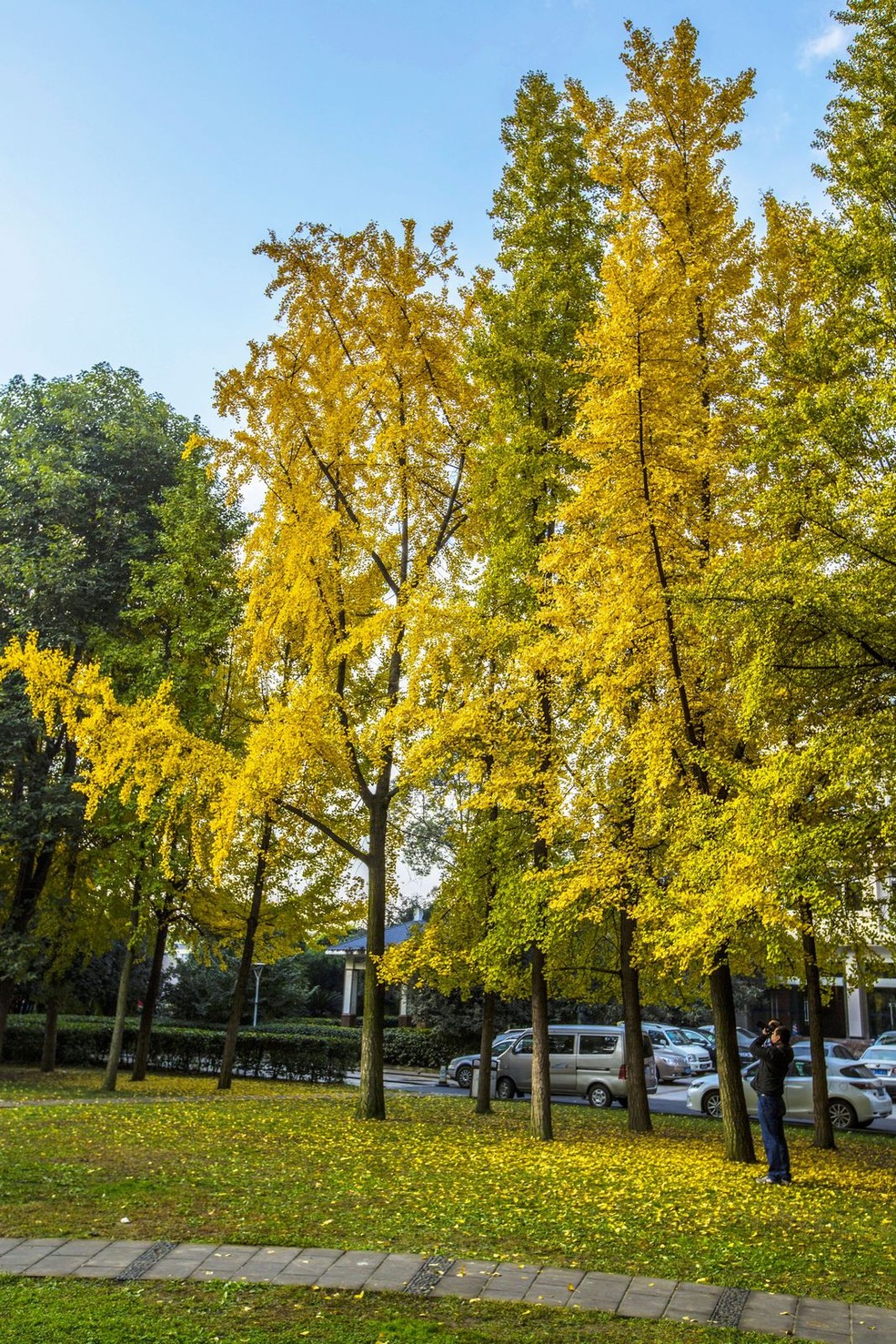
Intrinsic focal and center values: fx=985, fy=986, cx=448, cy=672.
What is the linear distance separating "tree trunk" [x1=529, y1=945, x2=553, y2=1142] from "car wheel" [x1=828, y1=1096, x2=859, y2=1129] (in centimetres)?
773

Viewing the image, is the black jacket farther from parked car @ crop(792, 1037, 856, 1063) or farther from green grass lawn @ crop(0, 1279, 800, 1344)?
parked car @ crop(792, 1037, 856, 1063)

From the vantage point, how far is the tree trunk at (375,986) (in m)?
14.1

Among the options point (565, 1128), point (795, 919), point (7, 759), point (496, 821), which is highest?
point (7, 759)

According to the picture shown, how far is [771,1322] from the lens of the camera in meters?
5.08

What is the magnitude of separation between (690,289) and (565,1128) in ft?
40.7

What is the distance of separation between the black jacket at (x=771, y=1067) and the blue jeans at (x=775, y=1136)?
10 cm

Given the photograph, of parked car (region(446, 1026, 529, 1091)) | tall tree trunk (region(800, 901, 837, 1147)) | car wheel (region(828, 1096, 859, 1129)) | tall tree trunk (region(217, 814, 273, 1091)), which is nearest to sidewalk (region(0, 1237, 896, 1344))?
tall tree trunk (region(800, 901, 837, 1147))

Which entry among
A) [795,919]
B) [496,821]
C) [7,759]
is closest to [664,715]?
[795,919]

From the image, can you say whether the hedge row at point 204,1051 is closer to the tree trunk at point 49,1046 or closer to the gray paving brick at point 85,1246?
the tree trunk at point 49,1046

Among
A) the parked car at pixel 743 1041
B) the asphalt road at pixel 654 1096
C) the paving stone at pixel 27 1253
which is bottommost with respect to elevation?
the asphalt road at pixel 654 1096

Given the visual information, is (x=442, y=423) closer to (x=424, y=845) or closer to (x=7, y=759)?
(x=7, y=759)

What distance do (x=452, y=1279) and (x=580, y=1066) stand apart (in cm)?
1685

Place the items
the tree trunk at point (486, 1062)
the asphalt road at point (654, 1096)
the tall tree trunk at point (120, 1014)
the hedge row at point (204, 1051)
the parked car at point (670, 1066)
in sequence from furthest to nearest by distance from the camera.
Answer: the parked car at point (670, 1066) → the hedge row at point (204, 1051) → the asphalt road at point (654, 1096) → the tall tree trunk at point (120, 1014) → the tree trunk at point (486, 1062)

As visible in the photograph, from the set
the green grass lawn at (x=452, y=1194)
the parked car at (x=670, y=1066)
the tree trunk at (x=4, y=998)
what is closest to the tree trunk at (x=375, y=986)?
the green grass lawn at (x=452, y=1194)
